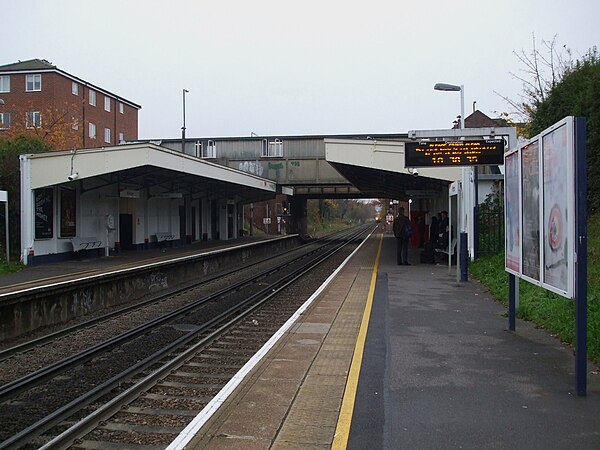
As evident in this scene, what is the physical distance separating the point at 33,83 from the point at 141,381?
43428mm

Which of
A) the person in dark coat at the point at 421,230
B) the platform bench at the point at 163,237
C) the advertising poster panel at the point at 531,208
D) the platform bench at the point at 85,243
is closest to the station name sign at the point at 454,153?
the advertising poster panel at the point at 531,208

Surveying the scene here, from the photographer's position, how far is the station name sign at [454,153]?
597 inches

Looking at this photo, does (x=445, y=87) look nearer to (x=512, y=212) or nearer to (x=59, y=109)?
(x=512, y=212)

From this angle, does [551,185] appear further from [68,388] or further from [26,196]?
[26,196]

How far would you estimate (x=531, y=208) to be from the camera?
676 centimetres

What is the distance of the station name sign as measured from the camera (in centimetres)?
1516

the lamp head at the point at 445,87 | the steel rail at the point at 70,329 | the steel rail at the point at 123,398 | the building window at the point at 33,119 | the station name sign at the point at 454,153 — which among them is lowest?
the steel rail at the point at 70,329

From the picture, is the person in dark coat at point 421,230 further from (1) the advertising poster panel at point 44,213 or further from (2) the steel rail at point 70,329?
(1) the advertising poster panel at point 44,213

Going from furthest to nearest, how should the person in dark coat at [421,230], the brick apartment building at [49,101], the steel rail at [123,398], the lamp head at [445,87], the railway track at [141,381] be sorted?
1. the brick apartment building at [49,101]
2. the person in dark coat at [421,230]
3. the lamp head at [445,87]
4. the railway track at [141,381]
5. the steel rail at [123,398]

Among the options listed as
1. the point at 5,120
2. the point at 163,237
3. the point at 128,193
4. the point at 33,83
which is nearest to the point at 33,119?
the point at 33,83

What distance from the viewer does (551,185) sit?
19.1 ft

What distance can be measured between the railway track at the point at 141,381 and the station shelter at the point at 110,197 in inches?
421

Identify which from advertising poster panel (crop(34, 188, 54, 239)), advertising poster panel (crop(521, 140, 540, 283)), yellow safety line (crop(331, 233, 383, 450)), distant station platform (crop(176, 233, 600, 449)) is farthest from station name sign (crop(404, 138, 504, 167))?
advertising poster panel (crop(34, 188, 54, 239))

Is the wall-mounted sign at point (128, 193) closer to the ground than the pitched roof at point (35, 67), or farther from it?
closer to the ground
